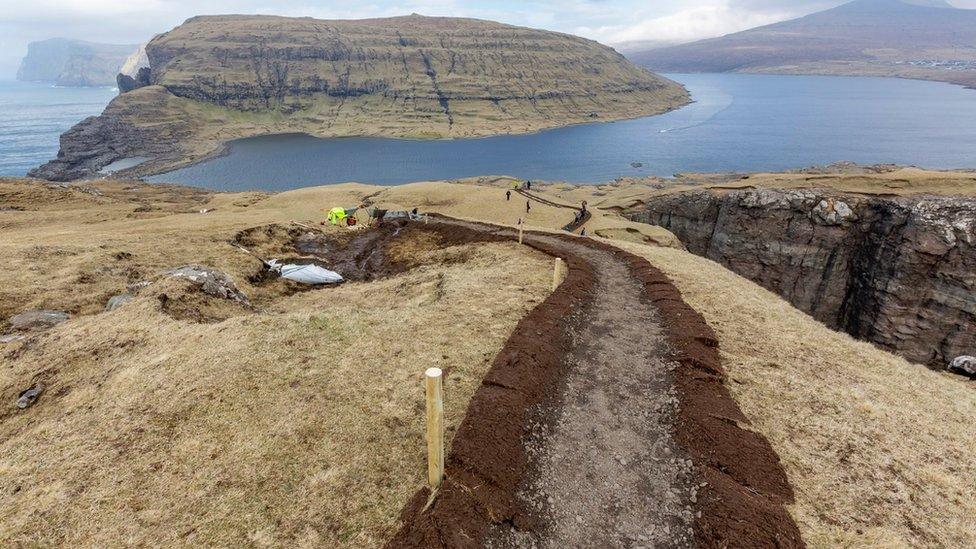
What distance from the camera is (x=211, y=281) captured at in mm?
23547

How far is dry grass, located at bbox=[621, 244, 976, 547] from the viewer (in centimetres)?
979

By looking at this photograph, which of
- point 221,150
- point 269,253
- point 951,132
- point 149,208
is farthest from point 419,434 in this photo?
point 951,132

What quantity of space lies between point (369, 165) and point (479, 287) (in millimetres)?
148971

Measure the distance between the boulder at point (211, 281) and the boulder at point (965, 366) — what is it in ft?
124

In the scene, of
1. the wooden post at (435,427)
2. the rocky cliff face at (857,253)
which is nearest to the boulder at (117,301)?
the wooden post at (435,427)

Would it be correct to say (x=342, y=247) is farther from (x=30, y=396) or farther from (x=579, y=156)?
(x=579, y=156)

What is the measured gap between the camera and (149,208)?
181ft

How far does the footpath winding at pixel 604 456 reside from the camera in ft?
30.3

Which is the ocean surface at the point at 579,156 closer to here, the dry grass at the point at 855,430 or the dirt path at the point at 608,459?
the dry grass at the point at 855,430

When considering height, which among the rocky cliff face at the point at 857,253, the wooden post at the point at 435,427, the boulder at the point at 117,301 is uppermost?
the wooden post at the point at 435,427

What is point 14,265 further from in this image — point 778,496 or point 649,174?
point 649,174

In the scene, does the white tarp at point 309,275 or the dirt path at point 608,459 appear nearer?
the dirt path at point 608,459

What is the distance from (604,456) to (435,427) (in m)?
4.96

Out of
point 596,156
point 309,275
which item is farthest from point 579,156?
point 309,275
